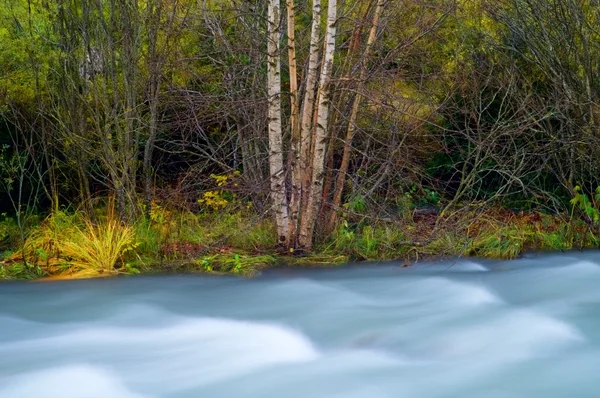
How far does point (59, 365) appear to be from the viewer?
20.2ft

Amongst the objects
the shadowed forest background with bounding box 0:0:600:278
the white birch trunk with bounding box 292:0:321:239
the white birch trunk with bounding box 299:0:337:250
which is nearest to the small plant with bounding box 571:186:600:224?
the shadowed forest background with bounding box 0:0:600:278

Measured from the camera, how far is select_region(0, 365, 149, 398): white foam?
5.63 meters

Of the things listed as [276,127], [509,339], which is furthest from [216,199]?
[509,339]

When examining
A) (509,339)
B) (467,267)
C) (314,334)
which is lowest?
(467,267)

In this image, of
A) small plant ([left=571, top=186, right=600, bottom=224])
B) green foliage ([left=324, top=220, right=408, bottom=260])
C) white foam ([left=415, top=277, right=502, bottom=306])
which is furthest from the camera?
small plant ([left=571, top=186, right=600, bottom=224])

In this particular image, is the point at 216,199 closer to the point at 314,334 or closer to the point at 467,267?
the point at 467,267

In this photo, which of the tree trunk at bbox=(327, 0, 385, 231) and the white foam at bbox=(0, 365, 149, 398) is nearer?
the white foam at bbox=(0, 365, 149, 398)

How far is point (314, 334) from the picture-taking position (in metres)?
7.03

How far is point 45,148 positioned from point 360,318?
202 inches

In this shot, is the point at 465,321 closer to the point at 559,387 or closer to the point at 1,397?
the point at 559,387

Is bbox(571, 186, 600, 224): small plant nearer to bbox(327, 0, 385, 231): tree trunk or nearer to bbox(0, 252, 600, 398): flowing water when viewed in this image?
bbox(0, 252, 600, 398): flowing water

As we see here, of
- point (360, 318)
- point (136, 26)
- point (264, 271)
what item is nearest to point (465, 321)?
point (360, 318)

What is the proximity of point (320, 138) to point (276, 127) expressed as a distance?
53 cm

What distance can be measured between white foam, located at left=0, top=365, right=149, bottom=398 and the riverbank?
330cm
